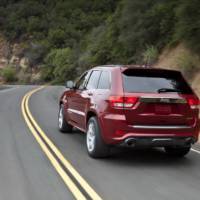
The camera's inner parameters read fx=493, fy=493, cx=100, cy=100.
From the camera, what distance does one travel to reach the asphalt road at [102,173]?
6941 mm

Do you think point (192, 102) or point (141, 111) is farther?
point (192, 102)

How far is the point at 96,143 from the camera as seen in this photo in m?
9.32

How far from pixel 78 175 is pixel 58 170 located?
1.60 ft

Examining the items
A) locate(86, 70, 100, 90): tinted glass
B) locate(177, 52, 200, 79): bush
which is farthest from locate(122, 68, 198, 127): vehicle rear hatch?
locate(177, 52, 200, 79): bush

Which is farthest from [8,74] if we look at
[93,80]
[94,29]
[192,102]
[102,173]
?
[102,173]

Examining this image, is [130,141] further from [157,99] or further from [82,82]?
[82,82]

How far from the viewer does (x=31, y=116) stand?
55.8 ft

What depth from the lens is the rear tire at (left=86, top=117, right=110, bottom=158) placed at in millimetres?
9261

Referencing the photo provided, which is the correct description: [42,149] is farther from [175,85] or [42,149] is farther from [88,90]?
[175,85]

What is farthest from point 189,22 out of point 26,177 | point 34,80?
point 34,80

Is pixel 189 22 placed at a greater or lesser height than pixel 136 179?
greater

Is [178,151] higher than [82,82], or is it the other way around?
[82,82]

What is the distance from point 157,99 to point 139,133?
0.69 meters

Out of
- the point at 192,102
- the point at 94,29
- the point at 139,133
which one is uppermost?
the point at 94,29
